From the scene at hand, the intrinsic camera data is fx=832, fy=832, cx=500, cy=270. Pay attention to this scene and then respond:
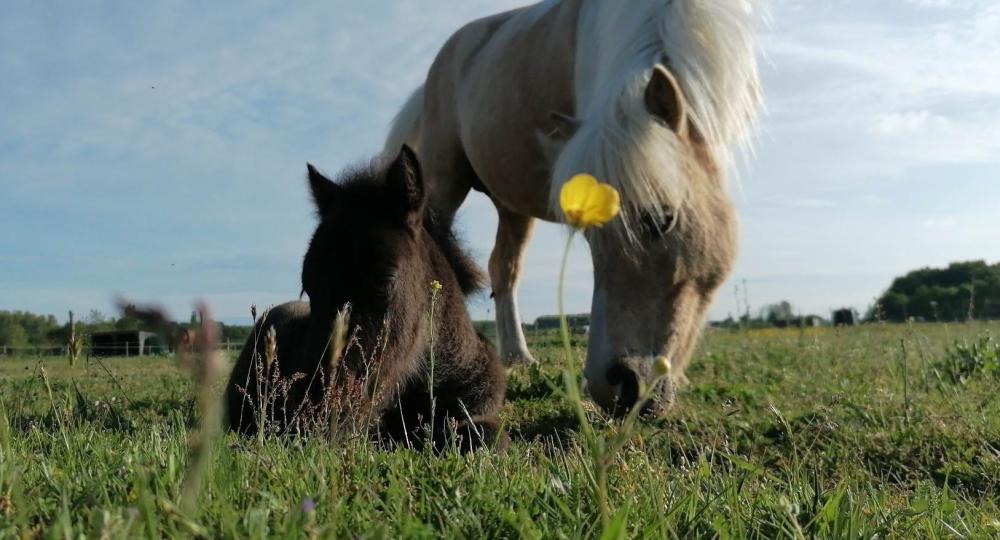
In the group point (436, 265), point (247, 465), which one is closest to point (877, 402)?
point (436, 265)

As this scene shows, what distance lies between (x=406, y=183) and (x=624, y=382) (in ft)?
4.83

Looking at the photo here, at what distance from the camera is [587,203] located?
51.0 inches

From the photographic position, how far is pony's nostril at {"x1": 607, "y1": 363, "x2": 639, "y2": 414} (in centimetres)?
397

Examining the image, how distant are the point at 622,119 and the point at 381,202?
1289mm

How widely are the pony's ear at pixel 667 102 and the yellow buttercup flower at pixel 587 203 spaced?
2.86m

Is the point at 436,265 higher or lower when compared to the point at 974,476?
higher

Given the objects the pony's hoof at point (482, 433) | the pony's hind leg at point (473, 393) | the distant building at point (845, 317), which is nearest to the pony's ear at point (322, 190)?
the pony's hind leg at point (473, 393)

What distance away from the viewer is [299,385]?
12.6 feet

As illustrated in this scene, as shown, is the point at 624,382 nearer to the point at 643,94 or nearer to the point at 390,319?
the point at 390,319

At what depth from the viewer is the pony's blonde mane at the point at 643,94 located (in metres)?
3.93

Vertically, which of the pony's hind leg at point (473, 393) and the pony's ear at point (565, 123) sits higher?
the pony's ear at point (565, 123)

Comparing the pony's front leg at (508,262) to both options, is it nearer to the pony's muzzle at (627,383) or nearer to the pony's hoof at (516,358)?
the pony's hoof at (516,358)

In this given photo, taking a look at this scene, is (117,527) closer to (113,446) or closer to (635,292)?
(113,446)

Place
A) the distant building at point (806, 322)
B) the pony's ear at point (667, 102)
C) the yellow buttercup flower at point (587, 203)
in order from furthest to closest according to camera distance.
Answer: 1. the distant building at point (806, 322)
2. the pony's ear at point (667, 102)
3. the yellow buttercup flower at point (587, 203)
